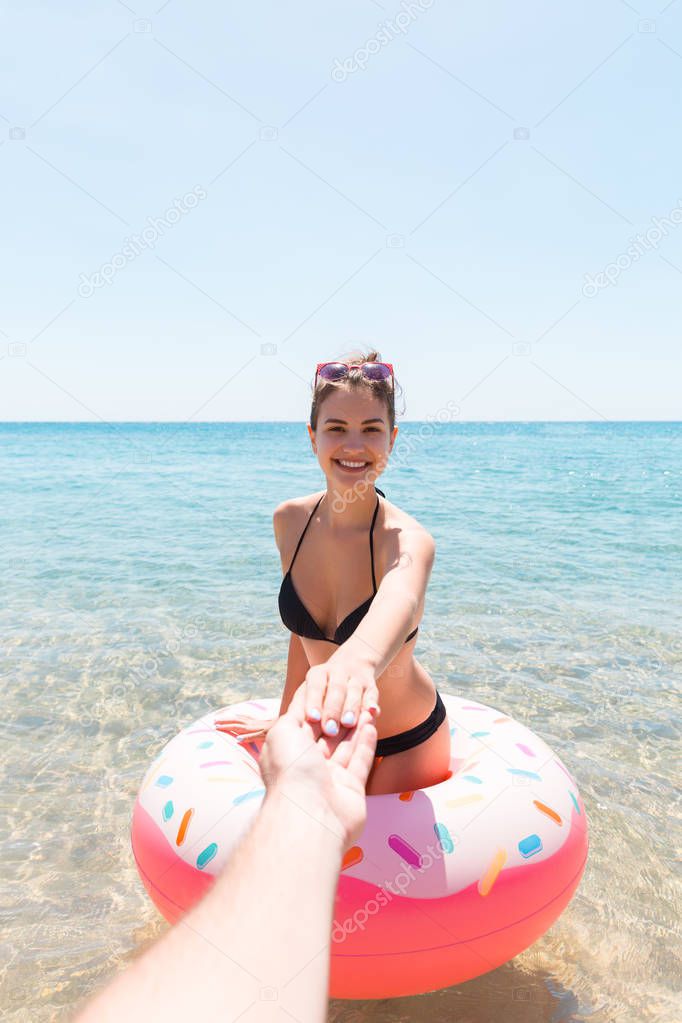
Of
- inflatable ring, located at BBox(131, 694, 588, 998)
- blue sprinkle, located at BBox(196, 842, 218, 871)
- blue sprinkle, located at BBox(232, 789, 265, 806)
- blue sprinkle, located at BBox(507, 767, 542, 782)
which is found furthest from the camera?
blue sprinkle, located at BBox(507, 767, 542, 782)

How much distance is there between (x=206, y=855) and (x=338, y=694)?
1098mm

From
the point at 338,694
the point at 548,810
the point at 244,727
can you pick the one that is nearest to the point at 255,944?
the point at 338,694

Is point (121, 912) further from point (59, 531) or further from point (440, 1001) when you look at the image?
point (59, 531)

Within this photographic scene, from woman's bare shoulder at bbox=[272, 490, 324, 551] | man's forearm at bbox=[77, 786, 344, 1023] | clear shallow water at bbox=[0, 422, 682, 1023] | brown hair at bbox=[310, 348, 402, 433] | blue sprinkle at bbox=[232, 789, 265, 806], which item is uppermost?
brown hair at bbox=[310, 348, 402, 433]

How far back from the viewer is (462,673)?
5848 millimetres

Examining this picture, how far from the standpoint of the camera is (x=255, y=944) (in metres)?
1.07

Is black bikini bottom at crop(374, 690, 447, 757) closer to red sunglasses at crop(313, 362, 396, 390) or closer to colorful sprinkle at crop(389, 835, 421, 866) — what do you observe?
colorful sprinkle at crop(389, 835, 421, 866)

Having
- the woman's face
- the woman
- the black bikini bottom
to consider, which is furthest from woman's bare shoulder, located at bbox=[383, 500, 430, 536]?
the black bikini bottom

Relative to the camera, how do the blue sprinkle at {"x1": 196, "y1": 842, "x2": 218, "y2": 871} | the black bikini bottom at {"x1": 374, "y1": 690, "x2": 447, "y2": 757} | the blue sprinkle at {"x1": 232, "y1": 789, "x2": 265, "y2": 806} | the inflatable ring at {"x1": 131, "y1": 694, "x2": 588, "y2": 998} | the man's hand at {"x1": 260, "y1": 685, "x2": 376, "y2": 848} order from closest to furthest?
the man's hand at {"x1": 260, "y1": 685, "x2": 376, "y2": 848} → the inflatable ring at {"x1": 131, "y1": 694, "x2": 588, "y2": 998} → the blue sprinkle at {"x1": 196, "y1": 842, "x2": 218, "y2": 871} → the blue sprinkle at {"x1": 232, "y1": 789, "x2": 265, "y2": 806} → the black bikini bottom at {"x1": 374, "y1": 690, "x2": 447, "y2": 757}

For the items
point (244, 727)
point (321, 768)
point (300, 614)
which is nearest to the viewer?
point (321, 768)

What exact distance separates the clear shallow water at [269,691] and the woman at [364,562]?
952 millimetres

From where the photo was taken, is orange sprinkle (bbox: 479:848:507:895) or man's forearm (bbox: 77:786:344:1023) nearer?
man's forearm (bbox: 77:786:344:1023)

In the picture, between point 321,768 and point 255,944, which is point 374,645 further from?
point 255,944

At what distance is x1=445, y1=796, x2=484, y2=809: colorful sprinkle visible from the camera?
8.46ft
